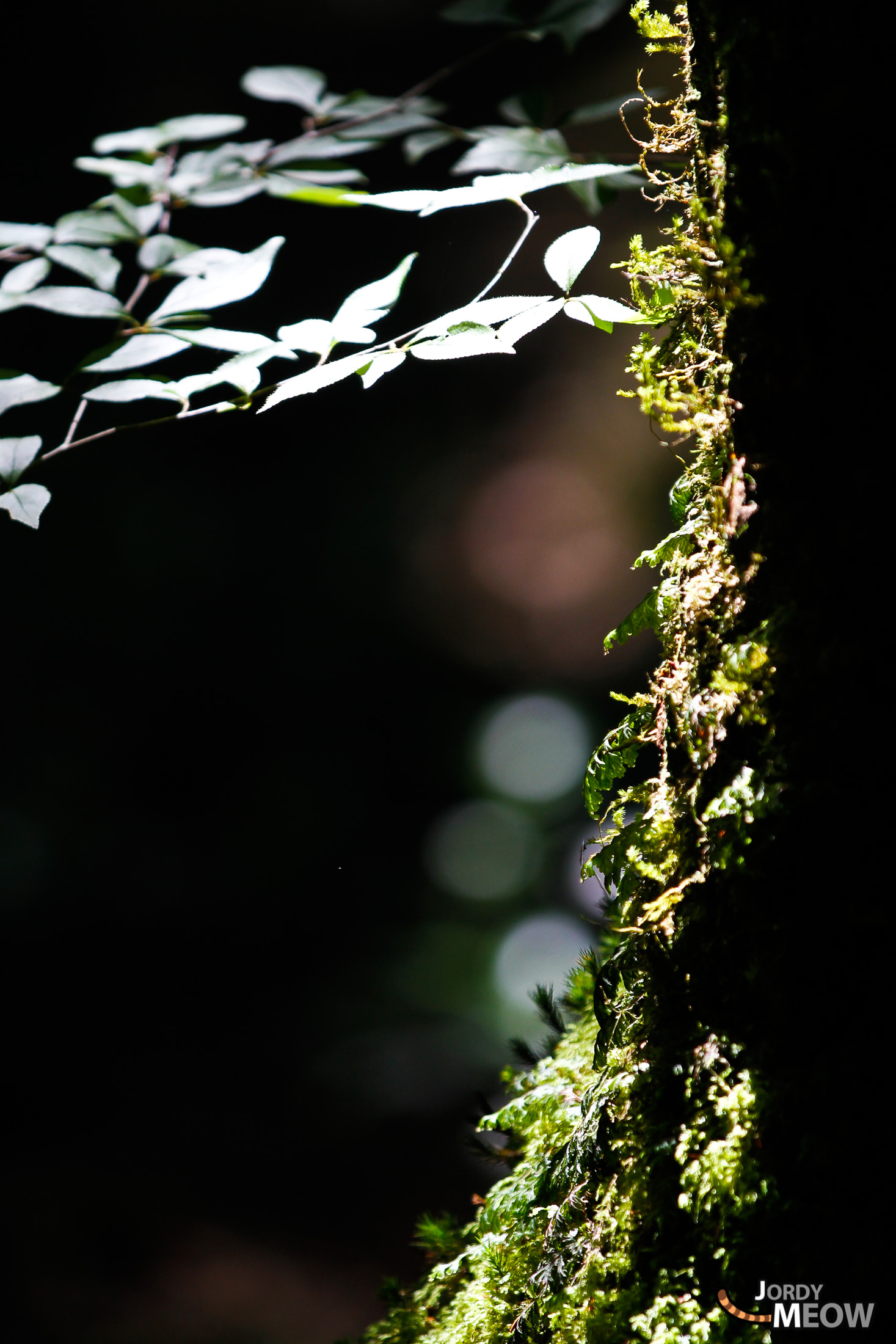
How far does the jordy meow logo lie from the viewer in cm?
38

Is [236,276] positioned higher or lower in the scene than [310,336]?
higher

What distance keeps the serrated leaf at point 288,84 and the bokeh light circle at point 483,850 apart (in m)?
1.30

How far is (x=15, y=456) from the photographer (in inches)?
27.4

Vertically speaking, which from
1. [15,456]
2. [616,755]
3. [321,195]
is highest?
[321,195]

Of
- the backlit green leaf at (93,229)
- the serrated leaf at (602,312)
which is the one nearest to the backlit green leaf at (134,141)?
the backlit green leaf at (93,229)

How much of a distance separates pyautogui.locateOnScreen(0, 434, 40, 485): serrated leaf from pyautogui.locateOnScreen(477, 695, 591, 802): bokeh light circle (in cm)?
122

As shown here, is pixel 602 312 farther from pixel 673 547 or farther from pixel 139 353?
pixel 139 353

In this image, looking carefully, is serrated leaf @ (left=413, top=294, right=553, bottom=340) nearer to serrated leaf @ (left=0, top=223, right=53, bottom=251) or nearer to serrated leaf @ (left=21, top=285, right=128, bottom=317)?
serrated leaf @ (left=21, top=285, right=128, bottom=317)

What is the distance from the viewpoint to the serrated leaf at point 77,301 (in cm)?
75

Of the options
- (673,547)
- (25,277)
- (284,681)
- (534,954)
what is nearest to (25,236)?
(25,277)

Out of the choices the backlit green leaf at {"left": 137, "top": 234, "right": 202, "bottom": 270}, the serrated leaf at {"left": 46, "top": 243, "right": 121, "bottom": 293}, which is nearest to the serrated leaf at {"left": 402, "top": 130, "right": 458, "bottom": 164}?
the backlit green leaf at {"left": 137, "top": 234, "right": 202, "bottom": 270}

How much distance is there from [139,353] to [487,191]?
1.13ft

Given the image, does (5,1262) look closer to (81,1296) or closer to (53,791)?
(81,1296)

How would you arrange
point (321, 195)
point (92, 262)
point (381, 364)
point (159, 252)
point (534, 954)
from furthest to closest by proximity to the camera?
point (534, 954), point (159, 252), point (92, 262), point (321, 195), point (381, 364)
